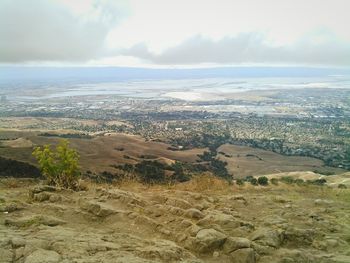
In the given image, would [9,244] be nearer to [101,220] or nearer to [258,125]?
[101,220]

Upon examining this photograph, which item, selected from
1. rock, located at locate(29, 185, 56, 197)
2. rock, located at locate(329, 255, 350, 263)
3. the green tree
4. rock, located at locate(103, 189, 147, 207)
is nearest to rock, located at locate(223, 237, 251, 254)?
rock, located at locate(329, 255, 350, 263)

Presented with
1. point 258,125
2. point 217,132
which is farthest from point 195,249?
point 258,125

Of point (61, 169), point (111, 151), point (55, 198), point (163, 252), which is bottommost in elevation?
point (111, 151)

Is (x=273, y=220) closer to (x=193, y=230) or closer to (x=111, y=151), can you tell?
(x=193, y=230)

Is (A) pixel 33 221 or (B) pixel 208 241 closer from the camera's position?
(B) pixel 208 241

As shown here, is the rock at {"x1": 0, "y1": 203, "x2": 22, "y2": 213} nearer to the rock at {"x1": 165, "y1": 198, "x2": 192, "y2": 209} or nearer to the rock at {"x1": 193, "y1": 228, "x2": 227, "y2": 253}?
the rock at {"x1": 165, "y1": 198, "x2": 192, "y2": 209}

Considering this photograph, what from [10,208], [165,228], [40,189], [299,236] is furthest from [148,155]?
[299,236]
